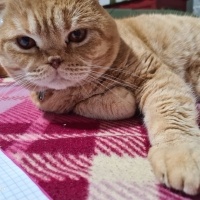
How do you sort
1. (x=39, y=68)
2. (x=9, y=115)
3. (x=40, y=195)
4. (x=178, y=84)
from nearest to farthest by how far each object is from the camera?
(x=40, y=195)
(x=39, y=68)
(x=178, y=84)
(x=9, y=115)

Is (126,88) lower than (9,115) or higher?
higher

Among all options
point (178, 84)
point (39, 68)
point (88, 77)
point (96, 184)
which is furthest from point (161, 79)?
point (96, 184)

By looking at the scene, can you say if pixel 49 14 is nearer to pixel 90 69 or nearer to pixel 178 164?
pixel 90 69

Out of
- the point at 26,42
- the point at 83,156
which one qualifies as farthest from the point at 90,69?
the point at 83,156

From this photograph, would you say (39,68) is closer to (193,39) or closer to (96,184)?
(96,184)

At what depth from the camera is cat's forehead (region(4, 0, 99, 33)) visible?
2.93ft

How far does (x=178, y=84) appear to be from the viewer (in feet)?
3.35

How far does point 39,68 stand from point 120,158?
0.37 metres

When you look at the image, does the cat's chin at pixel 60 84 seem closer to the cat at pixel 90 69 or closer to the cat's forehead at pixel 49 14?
the cat at pixel 90 69

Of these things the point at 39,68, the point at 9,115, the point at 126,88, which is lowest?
the point at 9,115

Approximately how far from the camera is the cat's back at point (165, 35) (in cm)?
122

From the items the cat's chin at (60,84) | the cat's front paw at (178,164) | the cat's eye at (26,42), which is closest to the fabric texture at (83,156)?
the cat's front paw at (178,164)

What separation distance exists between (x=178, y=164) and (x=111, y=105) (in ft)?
1.32

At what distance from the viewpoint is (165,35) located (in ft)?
4.27
